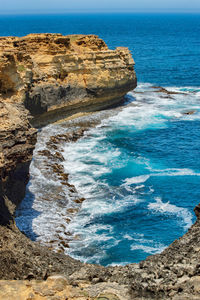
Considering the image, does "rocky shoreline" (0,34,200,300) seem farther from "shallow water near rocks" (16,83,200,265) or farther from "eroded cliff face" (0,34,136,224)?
"shallow water near rocks" (16,83,200,265)

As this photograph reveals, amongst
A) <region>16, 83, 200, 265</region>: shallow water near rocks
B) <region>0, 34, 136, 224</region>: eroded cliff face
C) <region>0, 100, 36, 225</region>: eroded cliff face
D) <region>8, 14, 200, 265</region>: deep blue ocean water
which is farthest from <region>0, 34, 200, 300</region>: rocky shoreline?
<region>8, 14, 200, 265</region>: deep blue ocean water

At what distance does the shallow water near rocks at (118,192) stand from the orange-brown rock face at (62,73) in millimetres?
2698

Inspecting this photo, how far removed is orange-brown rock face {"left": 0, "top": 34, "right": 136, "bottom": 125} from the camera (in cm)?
3102

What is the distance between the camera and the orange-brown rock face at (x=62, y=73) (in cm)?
3102

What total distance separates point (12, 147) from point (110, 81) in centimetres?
2706

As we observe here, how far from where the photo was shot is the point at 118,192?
25.6 meters

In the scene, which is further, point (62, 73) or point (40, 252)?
point (62, 73)

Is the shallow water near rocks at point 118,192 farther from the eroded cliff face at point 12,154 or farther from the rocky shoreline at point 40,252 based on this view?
the eroded cliff face at point 12,154

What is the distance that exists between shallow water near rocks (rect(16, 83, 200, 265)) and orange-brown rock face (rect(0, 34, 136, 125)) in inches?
106

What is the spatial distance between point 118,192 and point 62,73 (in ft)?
56.8

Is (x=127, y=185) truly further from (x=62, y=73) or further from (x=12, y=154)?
(x=62, y=73)

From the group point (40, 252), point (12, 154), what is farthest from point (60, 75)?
point (40, 252)

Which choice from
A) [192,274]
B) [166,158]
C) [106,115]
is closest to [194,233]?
[192,274]

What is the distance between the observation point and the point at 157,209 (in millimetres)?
24016
